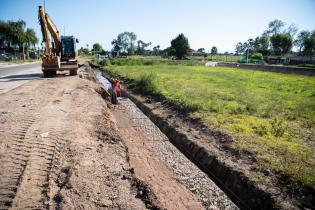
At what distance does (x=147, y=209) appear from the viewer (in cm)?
495

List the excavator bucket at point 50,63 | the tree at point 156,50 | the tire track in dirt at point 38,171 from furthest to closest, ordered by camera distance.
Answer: the tree at point 156,50, the excavator bucket at point 50,63, the tire track in dirt at point 38,171

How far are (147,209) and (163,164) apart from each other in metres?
3.18

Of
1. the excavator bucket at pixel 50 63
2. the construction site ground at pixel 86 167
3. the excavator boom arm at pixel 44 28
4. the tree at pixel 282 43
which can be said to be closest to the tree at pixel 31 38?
the excavator boom arm at pixel 44 28

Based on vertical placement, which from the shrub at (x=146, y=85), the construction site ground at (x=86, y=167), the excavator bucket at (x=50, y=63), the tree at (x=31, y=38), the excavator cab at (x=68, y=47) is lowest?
the construction site ground at (x=86, y=167)

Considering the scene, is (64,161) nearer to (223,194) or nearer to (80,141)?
(80,141)

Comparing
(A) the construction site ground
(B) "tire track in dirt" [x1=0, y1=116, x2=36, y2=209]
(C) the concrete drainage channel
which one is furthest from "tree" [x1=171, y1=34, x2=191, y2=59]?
(B) "tire track in dirt" [x1=0, y1=116, x2=36, y2=209]

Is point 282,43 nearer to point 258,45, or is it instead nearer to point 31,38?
point 258,45

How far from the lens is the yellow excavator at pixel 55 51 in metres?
21.2

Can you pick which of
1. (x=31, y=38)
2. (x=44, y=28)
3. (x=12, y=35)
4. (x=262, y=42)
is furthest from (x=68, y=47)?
(x=262, y=42)

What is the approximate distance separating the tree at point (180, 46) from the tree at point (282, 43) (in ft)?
99.6

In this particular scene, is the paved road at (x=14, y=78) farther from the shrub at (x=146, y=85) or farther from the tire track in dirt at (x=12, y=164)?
the tire track in dirt at (x=12, y=164)

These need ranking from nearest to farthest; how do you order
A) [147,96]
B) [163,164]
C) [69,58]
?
1. [163,164]
2. [147,96]
3. [69,58]

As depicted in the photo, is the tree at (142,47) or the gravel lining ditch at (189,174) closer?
the gravel lining ditch at (189,174)

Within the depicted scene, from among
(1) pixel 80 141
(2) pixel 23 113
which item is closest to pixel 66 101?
(2) pixel 23 113
